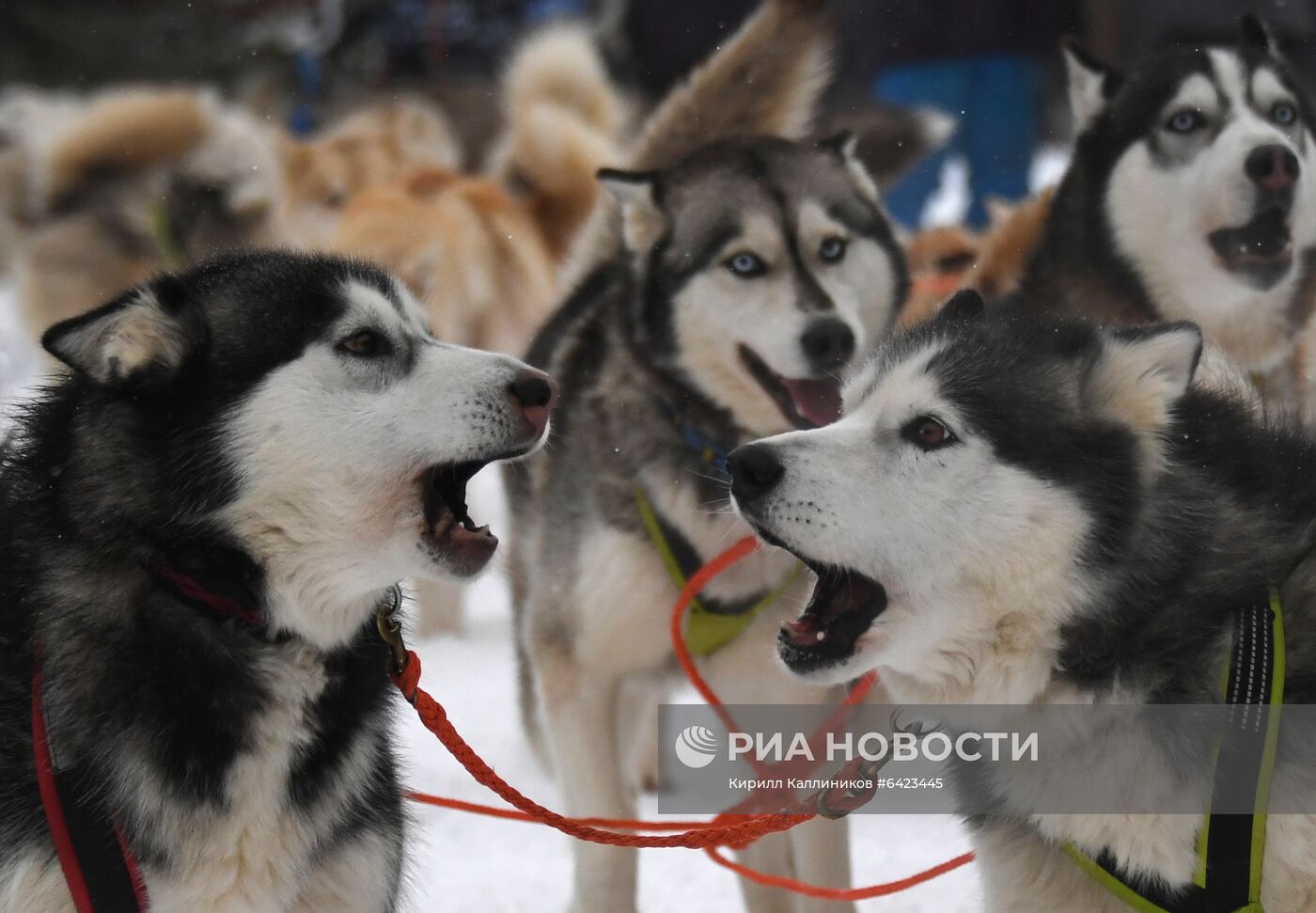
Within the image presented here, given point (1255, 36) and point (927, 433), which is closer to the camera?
point (927, 433)

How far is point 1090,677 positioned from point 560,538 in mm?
1467

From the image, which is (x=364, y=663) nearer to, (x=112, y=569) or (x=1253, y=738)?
(x=112, y=569)

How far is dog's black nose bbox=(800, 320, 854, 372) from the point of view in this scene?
2787 millimetres

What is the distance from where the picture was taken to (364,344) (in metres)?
1.95

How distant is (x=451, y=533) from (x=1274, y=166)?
1.93 meters

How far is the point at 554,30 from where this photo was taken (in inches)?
241

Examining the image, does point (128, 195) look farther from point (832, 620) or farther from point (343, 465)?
point (832, 620)

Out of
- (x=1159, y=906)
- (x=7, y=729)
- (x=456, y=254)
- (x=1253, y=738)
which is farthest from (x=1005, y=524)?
(x=456, y=254)

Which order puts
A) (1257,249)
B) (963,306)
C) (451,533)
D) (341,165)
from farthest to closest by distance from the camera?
(341,165) → (1257,249) → (963,306) → (451,533)

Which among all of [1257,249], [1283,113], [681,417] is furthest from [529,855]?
[1283,113]

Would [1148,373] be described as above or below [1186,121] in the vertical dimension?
above

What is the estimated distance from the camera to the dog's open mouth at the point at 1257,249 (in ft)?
9.79

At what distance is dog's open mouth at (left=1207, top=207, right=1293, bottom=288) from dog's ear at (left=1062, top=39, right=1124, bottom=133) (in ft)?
1.35

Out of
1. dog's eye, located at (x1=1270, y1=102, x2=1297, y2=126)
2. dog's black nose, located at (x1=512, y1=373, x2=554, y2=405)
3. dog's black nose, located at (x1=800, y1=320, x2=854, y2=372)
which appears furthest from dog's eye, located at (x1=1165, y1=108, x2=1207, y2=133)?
dog's black nose, located at (x1=512, y1=373, x2=554, y2=405)
